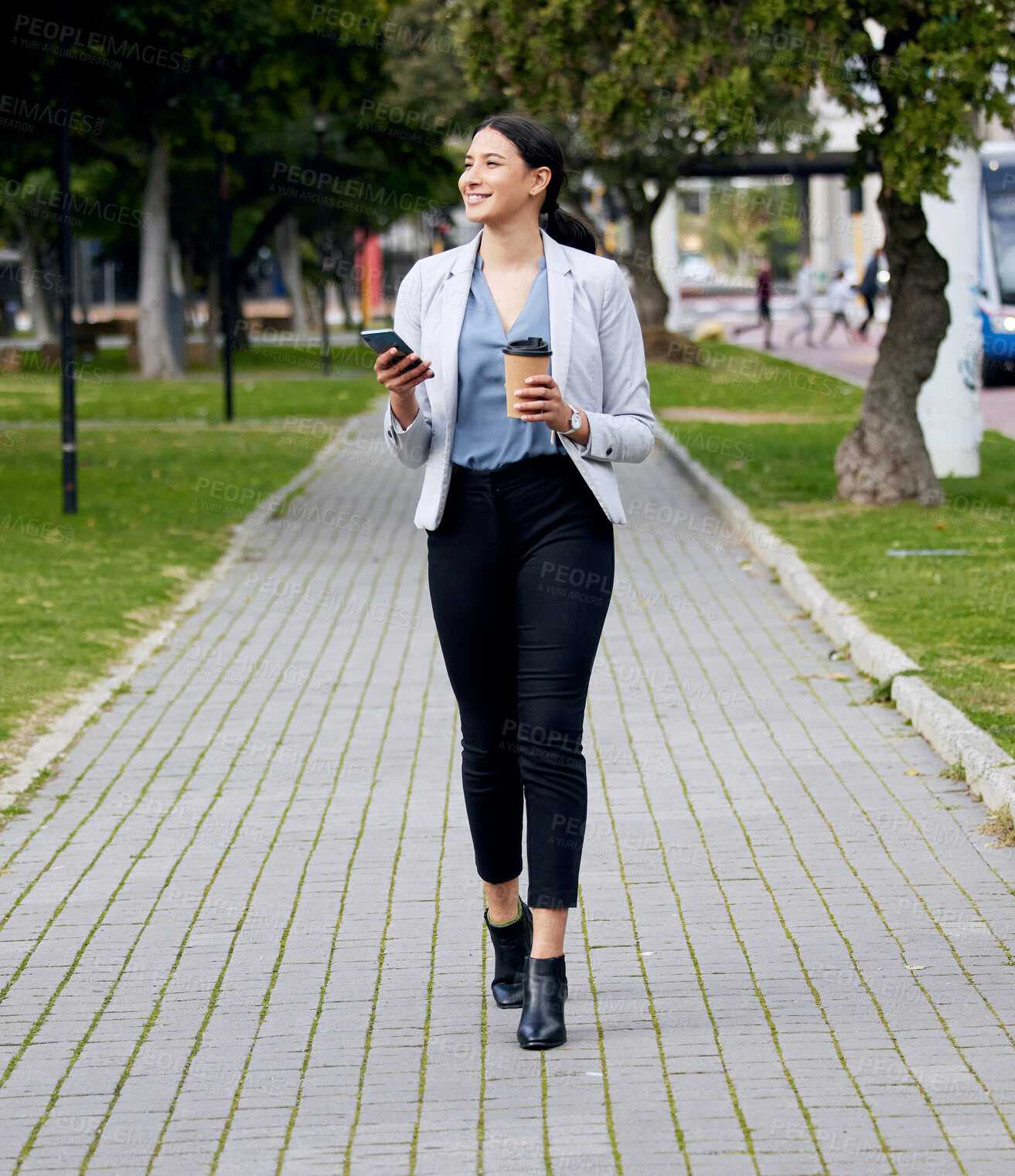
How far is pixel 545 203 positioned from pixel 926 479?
32.5 feet

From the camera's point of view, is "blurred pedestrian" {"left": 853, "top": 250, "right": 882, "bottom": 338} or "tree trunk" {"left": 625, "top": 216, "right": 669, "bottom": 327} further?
"blurred pedestrian" {"left": 853, "top": 250, "right": 882, "bottom": 338}

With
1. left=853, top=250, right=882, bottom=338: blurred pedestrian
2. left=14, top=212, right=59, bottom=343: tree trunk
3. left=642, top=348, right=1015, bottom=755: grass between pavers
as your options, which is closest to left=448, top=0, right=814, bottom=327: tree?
left=642, top=348, right=1015, bottom=755: grass between pavers

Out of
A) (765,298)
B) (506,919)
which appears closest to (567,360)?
(506,919)

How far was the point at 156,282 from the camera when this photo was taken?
32500mm

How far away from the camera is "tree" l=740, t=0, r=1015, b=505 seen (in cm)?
1191

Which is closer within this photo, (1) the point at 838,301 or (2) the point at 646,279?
(2) the point at 646,279

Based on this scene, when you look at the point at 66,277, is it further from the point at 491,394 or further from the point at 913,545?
the point at 491,394

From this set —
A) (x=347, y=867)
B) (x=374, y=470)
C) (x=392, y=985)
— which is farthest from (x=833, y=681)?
(x=374, y=470)

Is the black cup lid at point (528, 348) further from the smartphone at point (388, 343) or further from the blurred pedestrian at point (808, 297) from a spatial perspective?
the blurred pedestrian at point (808, 297)

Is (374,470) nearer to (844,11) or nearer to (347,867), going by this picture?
(844,11)

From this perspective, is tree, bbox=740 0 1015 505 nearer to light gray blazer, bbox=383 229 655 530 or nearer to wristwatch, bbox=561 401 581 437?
light gray blazer, bbox=383 229 655 530

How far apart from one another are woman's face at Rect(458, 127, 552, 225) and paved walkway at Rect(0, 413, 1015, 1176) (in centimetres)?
190

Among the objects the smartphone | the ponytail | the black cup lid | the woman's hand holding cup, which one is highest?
the ponytail

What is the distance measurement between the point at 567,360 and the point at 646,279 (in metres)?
29.9
